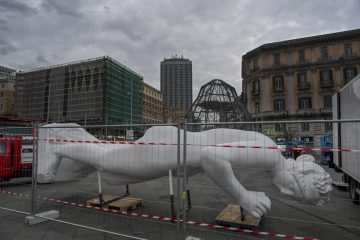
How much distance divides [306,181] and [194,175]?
90.0 inches

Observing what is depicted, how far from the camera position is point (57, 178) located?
19.5 feet

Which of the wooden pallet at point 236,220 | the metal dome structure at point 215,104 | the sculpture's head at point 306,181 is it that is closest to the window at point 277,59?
the metal dome structure at point 215,104

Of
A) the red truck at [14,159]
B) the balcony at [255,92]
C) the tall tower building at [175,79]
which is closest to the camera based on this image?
the red truck at [14,159]

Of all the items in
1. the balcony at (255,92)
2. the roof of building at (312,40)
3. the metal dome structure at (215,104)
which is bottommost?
the metal dome structure at (215,104)

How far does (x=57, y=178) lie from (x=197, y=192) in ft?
12.5

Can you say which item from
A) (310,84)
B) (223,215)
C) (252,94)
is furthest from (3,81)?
(223,215)

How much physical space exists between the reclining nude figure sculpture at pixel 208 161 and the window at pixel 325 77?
118 ft

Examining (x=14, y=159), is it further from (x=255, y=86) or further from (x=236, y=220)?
(x=255, y=86)

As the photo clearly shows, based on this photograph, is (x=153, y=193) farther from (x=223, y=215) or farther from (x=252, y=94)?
(x=252, y=94)

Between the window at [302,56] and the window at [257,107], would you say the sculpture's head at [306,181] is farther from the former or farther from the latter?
the window at [302,56]

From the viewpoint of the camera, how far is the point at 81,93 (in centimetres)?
4091

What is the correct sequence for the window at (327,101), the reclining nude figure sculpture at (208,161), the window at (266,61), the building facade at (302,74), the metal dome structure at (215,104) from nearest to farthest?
the reclining nude figure sculpture at (208,161) < the metal dome structure at (215,104) < the window at (327,101) < the building facade at (302,74) < the window at (266,61)

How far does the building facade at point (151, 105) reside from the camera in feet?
230

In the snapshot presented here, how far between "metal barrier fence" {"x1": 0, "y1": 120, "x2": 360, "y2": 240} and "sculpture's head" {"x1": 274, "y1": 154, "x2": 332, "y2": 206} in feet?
0.05
